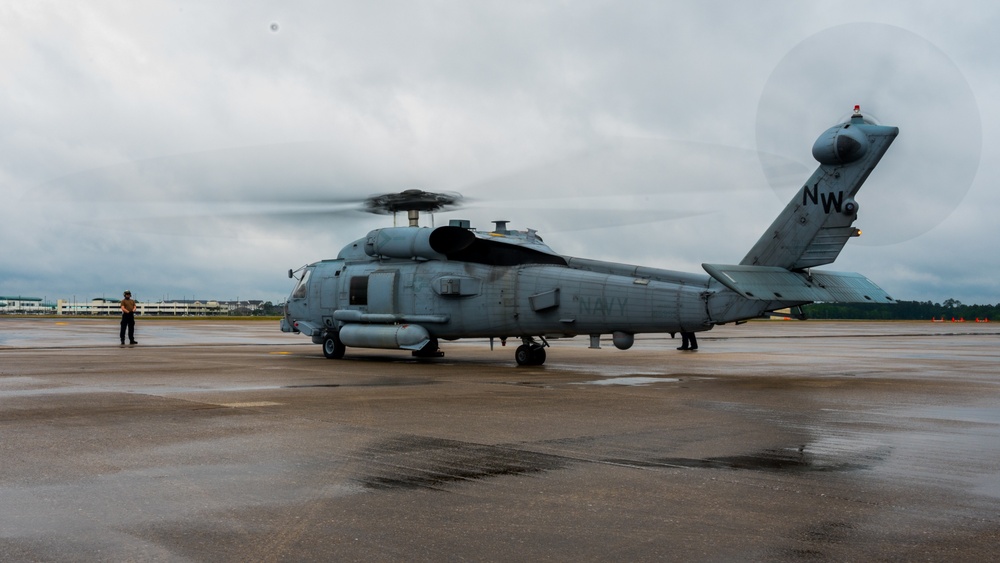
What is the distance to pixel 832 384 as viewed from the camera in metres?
16.2

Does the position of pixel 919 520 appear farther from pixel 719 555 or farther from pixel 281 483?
pixel 281 483

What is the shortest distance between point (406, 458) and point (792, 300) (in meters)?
11.1

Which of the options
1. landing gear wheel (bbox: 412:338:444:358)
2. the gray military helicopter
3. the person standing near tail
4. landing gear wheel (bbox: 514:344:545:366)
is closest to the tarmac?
the gray military helicopter

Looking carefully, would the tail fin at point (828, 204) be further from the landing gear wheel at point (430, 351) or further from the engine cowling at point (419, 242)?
the landing gear wheel at point (430, 351)

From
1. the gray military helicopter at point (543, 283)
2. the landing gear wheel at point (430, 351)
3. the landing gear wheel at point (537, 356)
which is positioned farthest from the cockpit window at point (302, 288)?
the landing gear wheel at point (537, 356)

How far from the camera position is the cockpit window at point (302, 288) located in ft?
84.6

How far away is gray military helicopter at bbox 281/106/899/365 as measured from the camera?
16.9 meters

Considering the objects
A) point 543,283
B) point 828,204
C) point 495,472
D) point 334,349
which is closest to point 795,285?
point 828,204

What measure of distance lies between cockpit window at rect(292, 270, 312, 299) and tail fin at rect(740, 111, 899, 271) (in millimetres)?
13810

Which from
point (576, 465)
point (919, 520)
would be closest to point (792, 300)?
point (576, 465)

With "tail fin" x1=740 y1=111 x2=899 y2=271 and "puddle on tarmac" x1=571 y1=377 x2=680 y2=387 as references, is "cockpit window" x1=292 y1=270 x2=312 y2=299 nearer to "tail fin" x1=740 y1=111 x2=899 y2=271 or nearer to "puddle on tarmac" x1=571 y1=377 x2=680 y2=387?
"puddle on tarmac" x1=571 y1=377 x2=680 y2=387

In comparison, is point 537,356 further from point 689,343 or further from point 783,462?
point 783,462

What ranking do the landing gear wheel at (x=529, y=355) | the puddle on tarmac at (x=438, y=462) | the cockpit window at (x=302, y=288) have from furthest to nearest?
the cockpit window at (x=302, y=288) → the landing gear wheel at (x=529, y=355) → the puddle on tarmac at (x=438, y=462)

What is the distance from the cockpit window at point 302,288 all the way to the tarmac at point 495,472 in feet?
33.5
